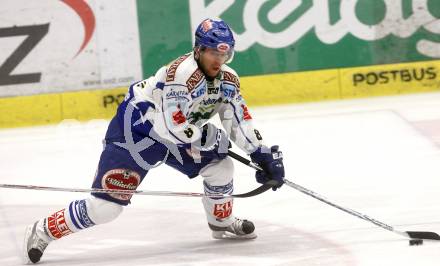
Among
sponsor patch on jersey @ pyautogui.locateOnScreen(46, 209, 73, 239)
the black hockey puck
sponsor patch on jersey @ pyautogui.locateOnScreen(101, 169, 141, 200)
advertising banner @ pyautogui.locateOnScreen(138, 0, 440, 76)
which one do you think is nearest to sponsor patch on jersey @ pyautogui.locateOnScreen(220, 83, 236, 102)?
sponsor patch on jersey @ pyautogui.locateOnScreen(101, 169, 141, 200)

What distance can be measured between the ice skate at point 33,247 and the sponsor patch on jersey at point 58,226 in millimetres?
73

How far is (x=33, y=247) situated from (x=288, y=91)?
446cm

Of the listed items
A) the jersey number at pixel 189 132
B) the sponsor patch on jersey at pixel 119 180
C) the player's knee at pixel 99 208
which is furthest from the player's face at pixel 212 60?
the player's knee at pixel 99 208

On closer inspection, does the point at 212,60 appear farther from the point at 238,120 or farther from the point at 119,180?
the point at 119,180

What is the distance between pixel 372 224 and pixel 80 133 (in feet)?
12.2

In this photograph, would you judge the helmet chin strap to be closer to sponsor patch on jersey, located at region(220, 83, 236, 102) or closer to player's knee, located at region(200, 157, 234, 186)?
sponsor patch on jersey, located at region(220, 83, 236, 102)

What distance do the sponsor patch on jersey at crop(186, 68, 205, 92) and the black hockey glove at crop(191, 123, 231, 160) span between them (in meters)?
0.25

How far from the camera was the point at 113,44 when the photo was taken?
28.1 feet

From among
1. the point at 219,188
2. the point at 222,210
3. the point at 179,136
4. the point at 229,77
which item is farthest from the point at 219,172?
the point at 229,77

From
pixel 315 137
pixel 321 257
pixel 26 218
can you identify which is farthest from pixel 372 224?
pixel 315 137

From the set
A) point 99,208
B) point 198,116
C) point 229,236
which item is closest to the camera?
point 99,208

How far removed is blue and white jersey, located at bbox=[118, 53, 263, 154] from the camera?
443 centimetres

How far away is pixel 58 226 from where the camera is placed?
15.0 feet

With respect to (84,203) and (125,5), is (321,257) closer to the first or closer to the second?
(84,203)
